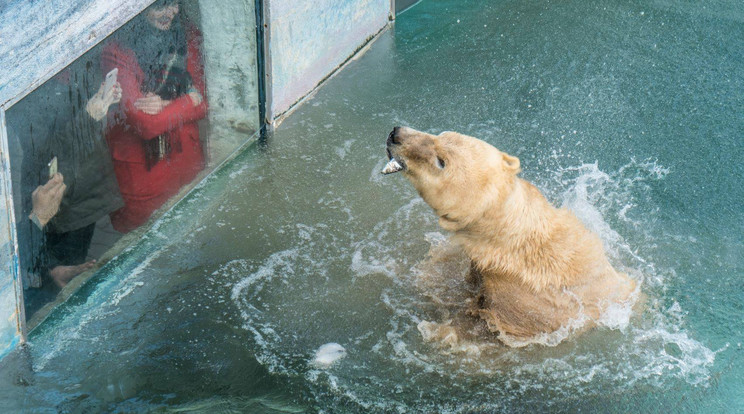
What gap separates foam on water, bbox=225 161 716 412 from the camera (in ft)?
14.7

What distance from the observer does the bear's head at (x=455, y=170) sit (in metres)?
4.03

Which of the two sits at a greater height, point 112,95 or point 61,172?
point 112,95

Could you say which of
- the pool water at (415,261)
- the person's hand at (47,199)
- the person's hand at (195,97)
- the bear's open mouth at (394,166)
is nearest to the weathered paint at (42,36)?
the person's hand at (47,199)

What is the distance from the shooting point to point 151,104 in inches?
206

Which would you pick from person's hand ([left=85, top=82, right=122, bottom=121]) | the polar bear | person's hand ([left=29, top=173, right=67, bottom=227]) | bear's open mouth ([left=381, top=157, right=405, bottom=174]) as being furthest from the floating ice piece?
person's hand ([left=85, top=82, right=122, bottom=121])

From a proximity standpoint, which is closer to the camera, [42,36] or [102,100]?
[42,36]

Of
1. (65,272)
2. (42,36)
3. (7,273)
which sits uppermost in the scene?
(42,36)

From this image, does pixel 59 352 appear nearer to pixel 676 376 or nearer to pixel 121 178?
pixel 121 178

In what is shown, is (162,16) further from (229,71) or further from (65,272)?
(65,272)

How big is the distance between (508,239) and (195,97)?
275 centimetres

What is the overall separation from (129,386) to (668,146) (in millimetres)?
4967

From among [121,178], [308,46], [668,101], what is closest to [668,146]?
[668,101]

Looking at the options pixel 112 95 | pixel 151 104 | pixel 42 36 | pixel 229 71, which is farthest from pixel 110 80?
pixel 229 71

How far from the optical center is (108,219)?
507 cm
